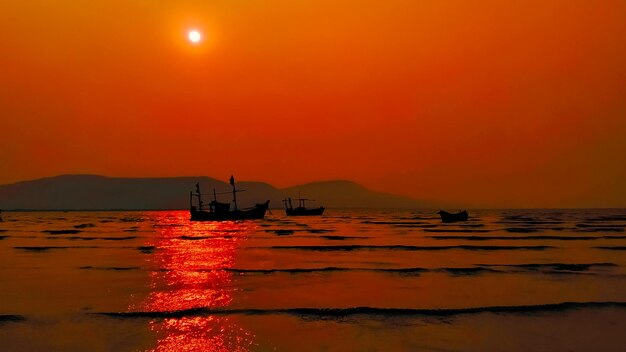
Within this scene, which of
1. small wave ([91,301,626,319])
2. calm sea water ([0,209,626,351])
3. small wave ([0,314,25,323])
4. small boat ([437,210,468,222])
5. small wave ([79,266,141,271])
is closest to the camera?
calm sea water ([0,209,626,351])

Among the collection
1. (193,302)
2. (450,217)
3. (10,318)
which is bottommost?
(193,302)

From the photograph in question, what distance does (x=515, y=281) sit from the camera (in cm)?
2920

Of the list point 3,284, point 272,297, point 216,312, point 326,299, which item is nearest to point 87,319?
point 216,312

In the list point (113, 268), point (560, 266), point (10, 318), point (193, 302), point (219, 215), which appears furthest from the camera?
point (219, 215)

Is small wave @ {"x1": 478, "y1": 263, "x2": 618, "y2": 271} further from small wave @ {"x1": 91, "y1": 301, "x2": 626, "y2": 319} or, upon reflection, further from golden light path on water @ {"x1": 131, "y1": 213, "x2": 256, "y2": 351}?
golden light path on water @ {"x1": 131, "y1": 213, "x2": 256, "y2": 351}

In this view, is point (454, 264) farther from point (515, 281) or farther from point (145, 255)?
point (145, 255)

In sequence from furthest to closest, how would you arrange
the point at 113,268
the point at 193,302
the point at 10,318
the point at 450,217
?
the point at 450,217, the point at 113,268, the point at 193,302, the point at 10,318

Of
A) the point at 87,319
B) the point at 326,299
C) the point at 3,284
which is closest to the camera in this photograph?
the point at 87,319

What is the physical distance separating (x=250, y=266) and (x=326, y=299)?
544 inches

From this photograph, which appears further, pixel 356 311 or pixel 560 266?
pixel 560 266

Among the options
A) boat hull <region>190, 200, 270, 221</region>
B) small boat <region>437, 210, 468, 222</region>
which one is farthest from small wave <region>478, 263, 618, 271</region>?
boat hull <region>190, 200, 270, 221</region>

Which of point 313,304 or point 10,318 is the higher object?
point 10,318

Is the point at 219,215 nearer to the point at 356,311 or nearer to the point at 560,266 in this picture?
the point at 560,266

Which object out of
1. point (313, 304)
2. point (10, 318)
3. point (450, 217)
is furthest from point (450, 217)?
point (10, 318)
